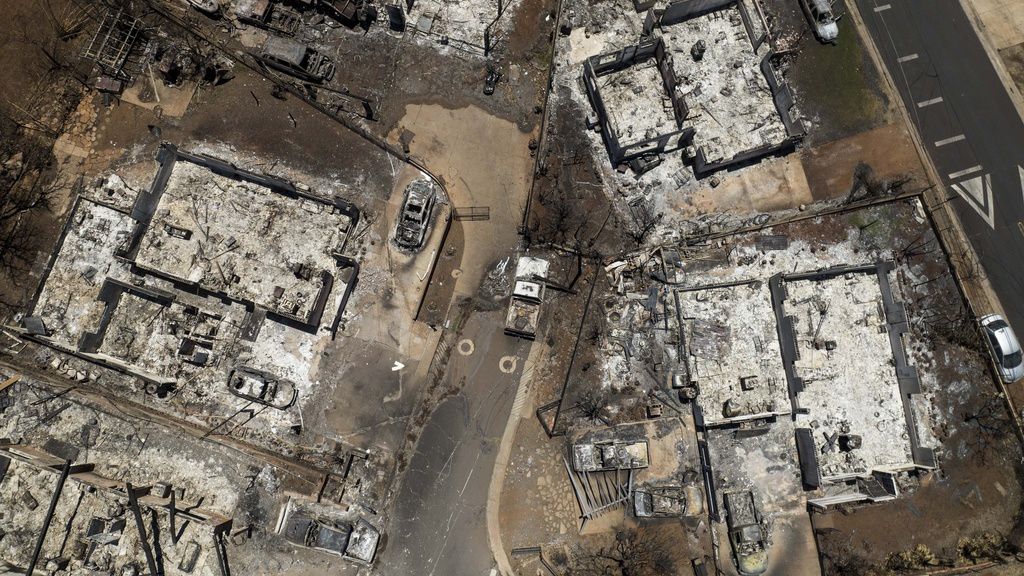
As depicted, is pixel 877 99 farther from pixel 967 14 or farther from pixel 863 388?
pixel 863 388

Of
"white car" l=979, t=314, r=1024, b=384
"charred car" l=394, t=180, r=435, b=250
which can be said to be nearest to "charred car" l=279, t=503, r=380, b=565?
"charred car" l=394, t=180, r=435, b=250

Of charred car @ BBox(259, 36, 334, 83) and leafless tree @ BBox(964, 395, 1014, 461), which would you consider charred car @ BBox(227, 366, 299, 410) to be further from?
leafless tree @ BBox(964, 395, 1014, 461)

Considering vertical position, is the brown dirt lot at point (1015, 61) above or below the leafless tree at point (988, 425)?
above

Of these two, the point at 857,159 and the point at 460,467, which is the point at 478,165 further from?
the point at 857,159

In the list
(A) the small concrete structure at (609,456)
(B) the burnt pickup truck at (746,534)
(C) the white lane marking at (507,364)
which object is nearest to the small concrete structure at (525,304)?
(C) the white lane marking at (507,364)

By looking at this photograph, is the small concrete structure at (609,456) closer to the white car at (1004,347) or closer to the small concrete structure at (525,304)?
the small concrete structure at (525,304)

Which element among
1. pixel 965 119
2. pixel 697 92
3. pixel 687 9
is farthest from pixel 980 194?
pixel 687 9
